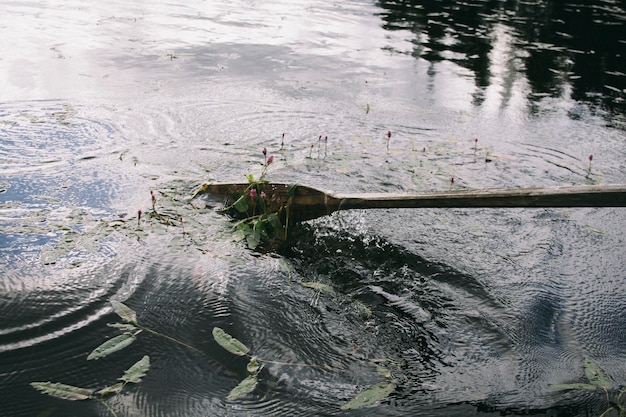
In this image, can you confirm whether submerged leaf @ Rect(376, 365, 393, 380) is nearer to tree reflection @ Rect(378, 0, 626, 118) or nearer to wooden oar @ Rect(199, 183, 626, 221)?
wooden oar @ Rect(199, 183, 626, 221)

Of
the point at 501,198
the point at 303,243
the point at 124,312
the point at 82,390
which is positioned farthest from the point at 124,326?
the point at 501,198

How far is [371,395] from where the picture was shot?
249 cm

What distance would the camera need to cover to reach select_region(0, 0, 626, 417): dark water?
102 inches

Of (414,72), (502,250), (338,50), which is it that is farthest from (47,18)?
(502,250)

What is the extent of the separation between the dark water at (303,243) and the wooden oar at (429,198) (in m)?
Result: 0.22

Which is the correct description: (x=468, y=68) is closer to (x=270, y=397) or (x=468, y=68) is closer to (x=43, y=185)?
(x=43, y=185)

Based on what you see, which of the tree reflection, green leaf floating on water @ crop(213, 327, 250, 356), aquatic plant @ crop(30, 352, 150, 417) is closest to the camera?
aquatic plant @ crop(30, 352, 150, 417)

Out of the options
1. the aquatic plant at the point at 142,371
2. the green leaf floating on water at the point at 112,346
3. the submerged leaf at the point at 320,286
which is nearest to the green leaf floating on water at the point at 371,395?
the aquatic plant at the point at 142,371

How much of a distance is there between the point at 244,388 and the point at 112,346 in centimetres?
66

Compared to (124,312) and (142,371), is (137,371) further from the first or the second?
(124,312)

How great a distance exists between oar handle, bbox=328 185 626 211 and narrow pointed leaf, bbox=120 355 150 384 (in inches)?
58.3

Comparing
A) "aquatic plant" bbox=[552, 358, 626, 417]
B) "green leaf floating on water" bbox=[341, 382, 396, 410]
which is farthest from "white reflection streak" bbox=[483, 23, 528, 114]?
"green leaf floating on water" bbox=[341, 382, 396, 410]

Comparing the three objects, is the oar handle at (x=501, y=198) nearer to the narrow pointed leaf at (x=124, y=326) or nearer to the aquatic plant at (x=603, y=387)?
the aquatic plant at (x=603, y=387)

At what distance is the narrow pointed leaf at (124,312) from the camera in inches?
112
